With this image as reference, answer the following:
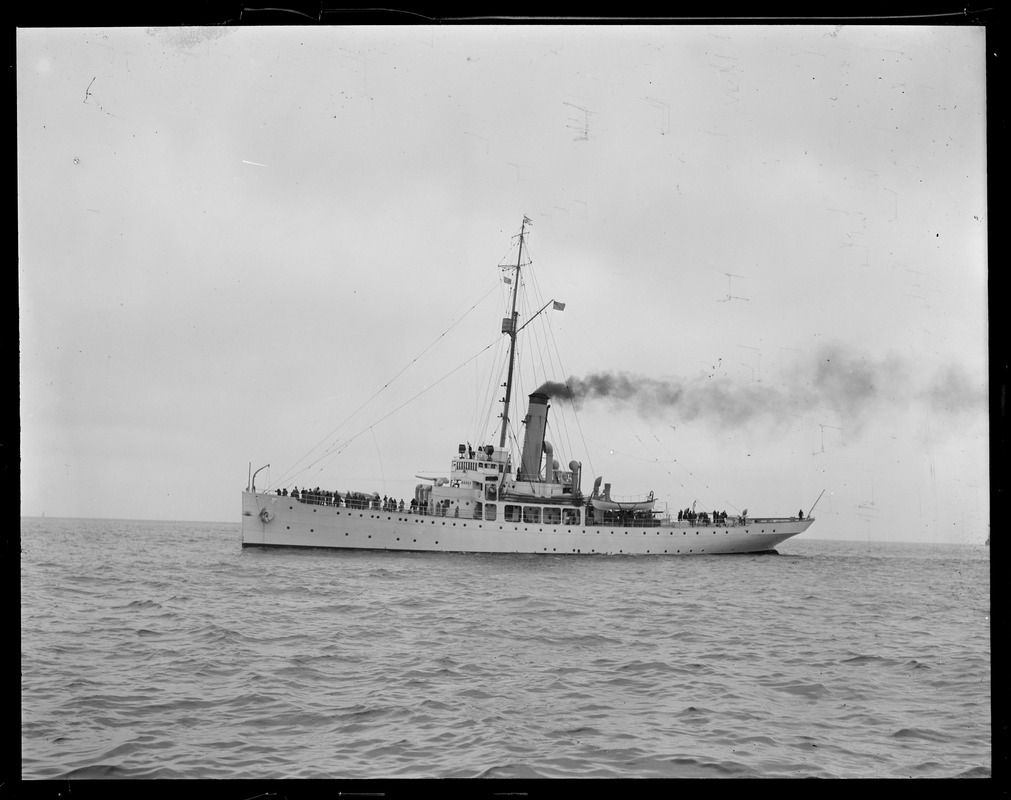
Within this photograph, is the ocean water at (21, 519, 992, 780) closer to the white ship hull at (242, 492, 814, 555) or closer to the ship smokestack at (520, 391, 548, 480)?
the white ship hull at (242, 492, 814, 555)

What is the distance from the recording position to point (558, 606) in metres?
14.1

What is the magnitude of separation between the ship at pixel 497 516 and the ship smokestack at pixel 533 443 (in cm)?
4

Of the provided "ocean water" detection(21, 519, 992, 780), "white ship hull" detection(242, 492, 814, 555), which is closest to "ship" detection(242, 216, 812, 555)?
"white ship hull" detection(242, 492, 814, 555)

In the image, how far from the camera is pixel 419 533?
25641 mm

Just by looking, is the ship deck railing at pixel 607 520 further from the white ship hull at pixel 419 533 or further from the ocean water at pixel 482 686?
the ocean water at pixel 482 686

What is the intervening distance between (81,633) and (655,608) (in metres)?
9.32

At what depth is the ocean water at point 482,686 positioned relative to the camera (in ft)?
19.1

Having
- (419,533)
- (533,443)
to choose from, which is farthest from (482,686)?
(533,443)

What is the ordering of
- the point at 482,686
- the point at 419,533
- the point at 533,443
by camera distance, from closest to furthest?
the point at 482,686 < the point at 419,533 < the point at 533,443

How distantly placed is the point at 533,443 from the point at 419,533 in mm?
5590

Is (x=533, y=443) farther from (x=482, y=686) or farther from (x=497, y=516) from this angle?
(x=482, y=686)

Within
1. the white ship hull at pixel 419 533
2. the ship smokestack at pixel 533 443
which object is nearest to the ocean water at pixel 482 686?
the white ship hull at pixel 419 533
